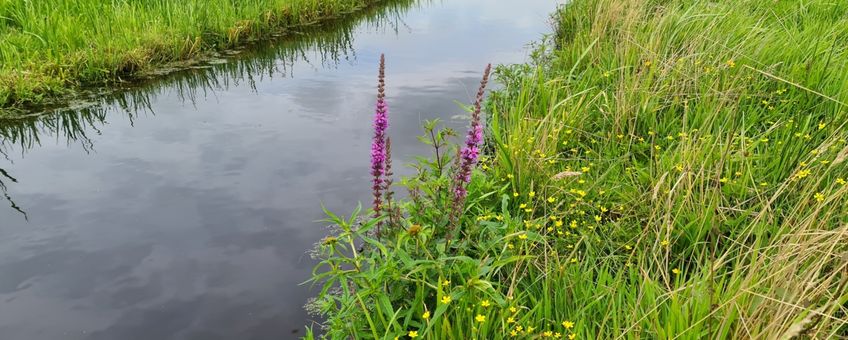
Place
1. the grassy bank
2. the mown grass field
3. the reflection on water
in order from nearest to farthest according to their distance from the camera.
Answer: the mown grass field → the reflection on water → the grassy bank

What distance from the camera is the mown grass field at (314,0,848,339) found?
234cm

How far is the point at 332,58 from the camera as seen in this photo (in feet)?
29.6

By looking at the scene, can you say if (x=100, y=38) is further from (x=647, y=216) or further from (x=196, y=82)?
(x=647, y=216)

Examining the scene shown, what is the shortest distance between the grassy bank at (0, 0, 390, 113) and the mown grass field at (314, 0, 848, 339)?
4.58m

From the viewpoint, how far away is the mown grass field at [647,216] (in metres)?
2.34

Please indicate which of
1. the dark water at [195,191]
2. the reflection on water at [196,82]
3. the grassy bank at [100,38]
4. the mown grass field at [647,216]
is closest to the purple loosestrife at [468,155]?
the mown grass field at [647,216]

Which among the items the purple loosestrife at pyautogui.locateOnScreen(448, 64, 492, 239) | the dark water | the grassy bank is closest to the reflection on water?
the dark water

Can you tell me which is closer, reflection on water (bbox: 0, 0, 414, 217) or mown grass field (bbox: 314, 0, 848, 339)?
mown grass field (bbox: 314, 0, 848, 339)

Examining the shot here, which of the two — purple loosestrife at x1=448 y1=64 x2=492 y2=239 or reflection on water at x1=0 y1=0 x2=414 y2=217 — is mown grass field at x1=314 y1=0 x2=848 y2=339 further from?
reflection on water at x1=0 y1=0 x2=414 y2=217

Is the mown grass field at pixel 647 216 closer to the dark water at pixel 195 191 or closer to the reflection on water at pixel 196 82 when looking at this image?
the dark water at pixel 195 191

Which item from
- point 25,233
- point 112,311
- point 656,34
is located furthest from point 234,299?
point 656,34

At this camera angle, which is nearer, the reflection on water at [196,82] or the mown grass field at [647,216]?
the mown grass field at [647,216]

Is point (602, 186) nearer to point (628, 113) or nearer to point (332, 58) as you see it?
point (628, 113)

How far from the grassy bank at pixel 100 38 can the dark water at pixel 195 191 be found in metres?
0.45
